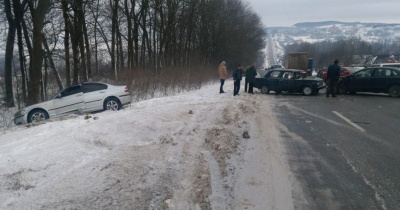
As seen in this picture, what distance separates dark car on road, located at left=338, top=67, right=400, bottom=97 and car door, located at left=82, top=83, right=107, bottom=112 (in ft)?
42.4

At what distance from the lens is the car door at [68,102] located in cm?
1435

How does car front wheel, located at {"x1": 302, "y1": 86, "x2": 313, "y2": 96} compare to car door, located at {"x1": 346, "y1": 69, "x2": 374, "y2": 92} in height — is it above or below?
below

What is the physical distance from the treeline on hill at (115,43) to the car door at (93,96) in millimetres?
4697

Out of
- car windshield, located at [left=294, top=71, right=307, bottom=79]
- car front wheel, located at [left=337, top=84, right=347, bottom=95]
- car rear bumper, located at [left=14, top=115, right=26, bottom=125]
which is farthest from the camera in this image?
car windshield, located at [left=294, top=71, right=307, bottom=79]

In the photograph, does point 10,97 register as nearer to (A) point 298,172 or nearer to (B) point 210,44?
(A) point 298,172

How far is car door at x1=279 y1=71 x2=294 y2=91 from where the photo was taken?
800 inches

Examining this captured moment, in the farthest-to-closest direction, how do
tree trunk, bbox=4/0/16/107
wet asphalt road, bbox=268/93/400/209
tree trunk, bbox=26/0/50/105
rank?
tree trunk, bbox=4/0/16/107 < tree trunk, bbox=26/0/50/105 < wet asphalt road, bbox=268/93/400/209

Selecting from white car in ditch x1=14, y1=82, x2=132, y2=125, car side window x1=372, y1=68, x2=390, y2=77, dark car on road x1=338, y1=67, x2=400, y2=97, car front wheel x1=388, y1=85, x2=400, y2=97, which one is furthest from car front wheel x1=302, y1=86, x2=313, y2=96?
white car in ditch x1=14, y1=82, x2=132, y2=125

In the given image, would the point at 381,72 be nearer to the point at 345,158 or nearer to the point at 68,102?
the point at 345,158

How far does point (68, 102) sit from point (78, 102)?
397 millimetres

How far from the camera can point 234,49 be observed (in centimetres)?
6275

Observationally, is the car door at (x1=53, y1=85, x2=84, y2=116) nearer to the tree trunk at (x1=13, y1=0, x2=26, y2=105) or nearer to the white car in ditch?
the white car in ditch

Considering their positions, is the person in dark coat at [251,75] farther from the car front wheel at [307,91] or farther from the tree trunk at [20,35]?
the tree trunk at [20,35]

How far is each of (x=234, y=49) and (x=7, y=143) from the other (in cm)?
5765
